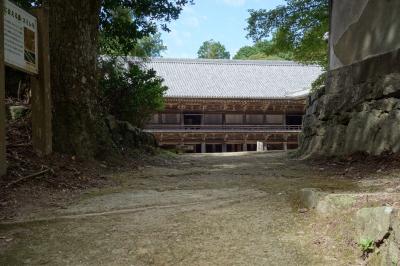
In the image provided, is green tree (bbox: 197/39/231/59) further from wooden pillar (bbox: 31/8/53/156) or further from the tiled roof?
wooden pillar (bbox: 31/8/53/156)

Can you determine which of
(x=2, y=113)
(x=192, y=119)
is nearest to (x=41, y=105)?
(x=2, y=113)

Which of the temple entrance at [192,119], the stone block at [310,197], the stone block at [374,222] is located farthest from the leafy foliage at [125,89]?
the temple entrance at [192,119]

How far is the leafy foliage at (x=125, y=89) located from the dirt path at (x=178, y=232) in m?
5.47

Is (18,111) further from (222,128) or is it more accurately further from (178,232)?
(222,128)

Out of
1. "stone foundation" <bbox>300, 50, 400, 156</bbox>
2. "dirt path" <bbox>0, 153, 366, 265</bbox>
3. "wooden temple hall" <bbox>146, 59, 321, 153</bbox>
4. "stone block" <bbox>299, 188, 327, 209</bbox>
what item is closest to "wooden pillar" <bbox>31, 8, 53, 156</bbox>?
"dirt path" <bbox>0, 153, 366, 265</bbox>

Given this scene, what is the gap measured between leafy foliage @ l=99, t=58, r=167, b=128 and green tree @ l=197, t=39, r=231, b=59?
41.2 m

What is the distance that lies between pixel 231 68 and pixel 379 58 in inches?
947

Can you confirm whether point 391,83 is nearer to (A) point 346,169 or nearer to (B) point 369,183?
(A) point 346,169

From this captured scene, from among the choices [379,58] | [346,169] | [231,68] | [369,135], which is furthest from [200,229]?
[231,68]

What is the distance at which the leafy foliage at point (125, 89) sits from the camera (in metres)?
9.52

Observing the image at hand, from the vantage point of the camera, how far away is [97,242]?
284 centimetres

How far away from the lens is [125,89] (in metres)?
9.59

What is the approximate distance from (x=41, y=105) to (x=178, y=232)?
2990 mm

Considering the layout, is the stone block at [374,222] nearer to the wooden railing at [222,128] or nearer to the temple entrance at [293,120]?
the wooden railing at [222,128]
